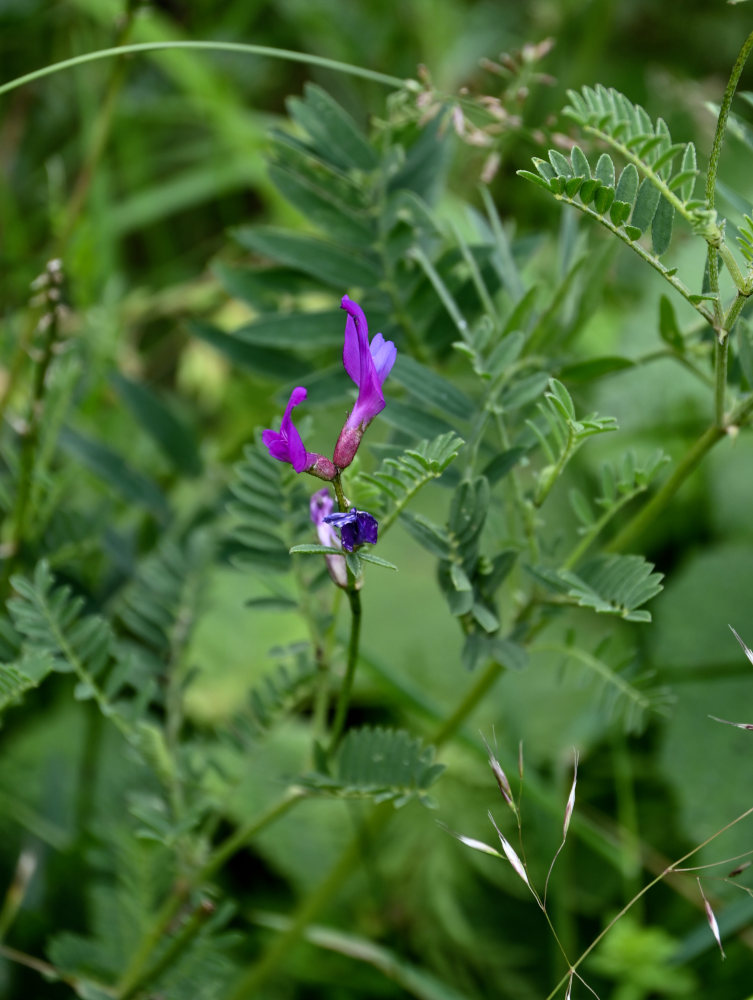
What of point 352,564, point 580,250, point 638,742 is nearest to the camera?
point 352,564

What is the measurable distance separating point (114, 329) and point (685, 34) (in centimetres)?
147

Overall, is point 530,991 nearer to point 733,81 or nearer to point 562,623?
point 562,623

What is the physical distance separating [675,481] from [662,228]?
5.9 inches

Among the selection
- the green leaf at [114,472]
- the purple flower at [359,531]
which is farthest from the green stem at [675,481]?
the green leaf at [114,472]

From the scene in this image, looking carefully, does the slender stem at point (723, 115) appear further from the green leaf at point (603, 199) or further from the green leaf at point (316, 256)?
the green leaf at point (316, 256)

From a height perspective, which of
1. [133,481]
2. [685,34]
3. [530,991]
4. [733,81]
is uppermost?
[685,34]

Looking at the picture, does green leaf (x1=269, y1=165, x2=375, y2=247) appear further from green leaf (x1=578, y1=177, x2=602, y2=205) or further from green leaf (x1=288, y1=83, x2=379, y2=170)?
green leaf (x1=578, y1=177, x2=602, y2=205)

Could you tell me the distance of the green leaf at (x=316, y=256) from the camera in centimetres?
80

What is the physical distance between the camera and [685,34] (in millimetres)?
2082

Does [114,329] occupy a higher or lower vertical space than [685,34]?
lower

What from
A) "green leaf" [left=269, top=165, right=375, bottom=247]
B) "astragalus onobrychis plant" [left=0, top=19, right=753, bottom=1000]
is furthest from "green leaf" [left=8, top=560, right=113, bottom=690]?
"green leaf" [left=269, top=165, right=375, bottom=247]

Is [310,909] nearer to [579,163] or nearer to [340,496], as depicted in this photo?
[340,496]

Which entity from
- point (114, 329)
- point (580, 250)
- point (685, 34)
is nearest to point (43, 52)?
point (114, 329)

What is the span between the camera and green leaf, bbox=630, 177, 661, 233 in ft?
1.84
